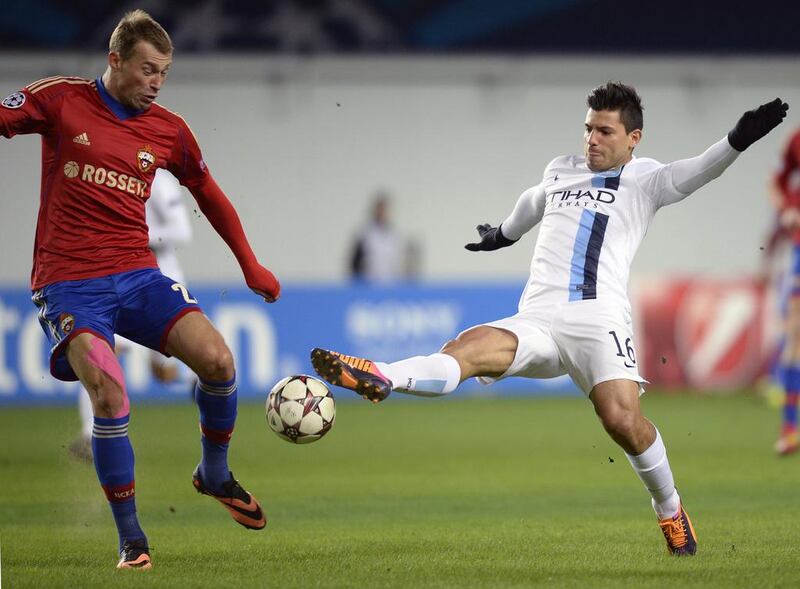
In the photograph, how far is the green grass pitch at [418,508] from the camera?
5.54m

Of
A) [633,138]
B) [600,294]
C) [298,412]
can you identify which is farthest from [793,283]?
[298,412]

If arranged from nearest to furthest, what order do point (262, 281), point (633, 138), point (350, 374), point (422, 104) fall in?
point (350, 374) < point (633, 138) < point (262, 281) < point (422, 104)

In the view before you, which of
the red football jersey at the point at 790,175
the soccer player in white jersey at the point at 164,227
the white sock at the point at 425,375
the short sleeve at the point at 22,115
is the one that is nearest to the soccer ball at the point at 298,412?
the white sock at the point at 425,375

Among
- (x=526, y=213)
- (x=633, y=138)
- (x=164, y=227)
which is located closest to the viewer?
(x=633, y=138)

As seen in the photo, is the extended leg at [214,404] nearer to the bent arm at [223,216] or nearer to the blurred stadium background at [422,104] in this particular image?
the bent arm at [223,216]

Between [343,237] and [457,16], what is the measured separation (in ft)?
13.4

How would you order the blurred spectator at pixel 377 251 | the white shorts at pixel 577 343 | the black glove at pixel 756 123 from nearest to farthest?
1. the black glove at pixel 756 123
2. the white shorts at pixel 577 343
3. the blurred spectator at pixel 377 251

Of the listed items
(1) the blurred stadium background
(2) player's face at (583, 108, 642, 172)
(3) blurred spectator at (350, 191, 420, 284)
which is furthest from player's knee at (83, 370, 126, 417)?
(1) the blurred stadium background

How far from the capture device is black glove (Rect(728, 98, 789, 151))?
18.9ft

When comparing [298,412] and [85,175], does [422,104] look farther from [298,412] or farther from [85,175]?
[298,412]

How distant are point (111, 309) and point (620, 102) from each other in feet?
7.83

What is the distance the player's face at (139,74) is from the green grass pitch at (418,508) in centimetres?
195

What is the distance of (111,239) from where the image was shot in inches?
232

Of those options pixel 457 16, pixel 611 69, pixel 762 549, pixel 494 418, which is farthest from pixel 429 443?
pixel 611 69
